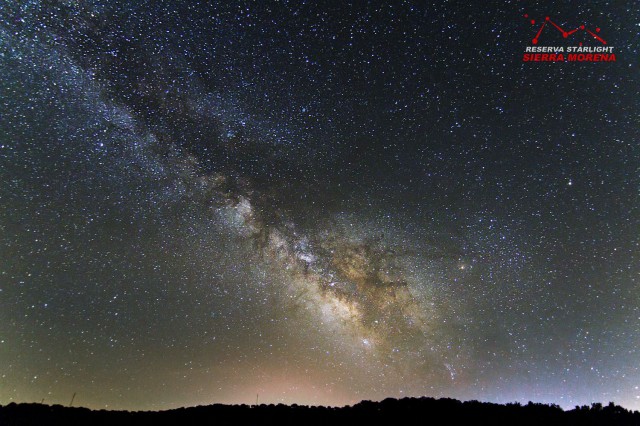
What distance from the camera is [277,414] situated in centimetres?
1409

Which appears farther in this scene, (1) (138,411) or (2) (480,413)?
(1) (138,411)

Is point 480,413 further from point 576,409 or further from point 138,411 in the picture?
point 138,411

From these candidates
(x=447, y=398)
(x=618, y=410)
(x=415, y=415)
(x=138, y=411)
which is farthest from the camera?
(x=138, y=411)

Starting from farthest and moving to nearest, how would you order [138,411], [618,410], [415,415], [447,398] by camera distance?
[138,411] < [447,398] < [415,415] < [618,410]

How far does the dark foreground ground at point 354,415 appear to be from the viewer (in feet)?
39.1

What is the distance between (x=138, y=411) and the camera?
1608cm

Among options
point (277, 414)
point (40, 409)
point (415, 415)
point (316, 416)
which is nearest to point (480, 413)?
point (415, 415)

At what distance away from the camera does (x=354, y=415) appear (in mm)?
13789

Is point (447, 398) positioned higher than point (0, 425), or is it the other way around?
point (447, 398)

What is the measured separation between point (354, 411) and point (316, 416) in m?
1.75

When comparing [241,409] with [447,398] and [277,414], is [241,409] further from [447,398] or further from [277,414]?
[447,398]

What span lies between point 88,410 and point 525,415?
64.3ft

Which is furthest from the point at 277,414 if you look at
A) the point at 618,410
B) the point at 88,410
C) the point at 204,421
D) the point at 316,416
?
the point at 618,410

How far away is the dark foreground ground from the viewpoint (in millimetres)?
11922
